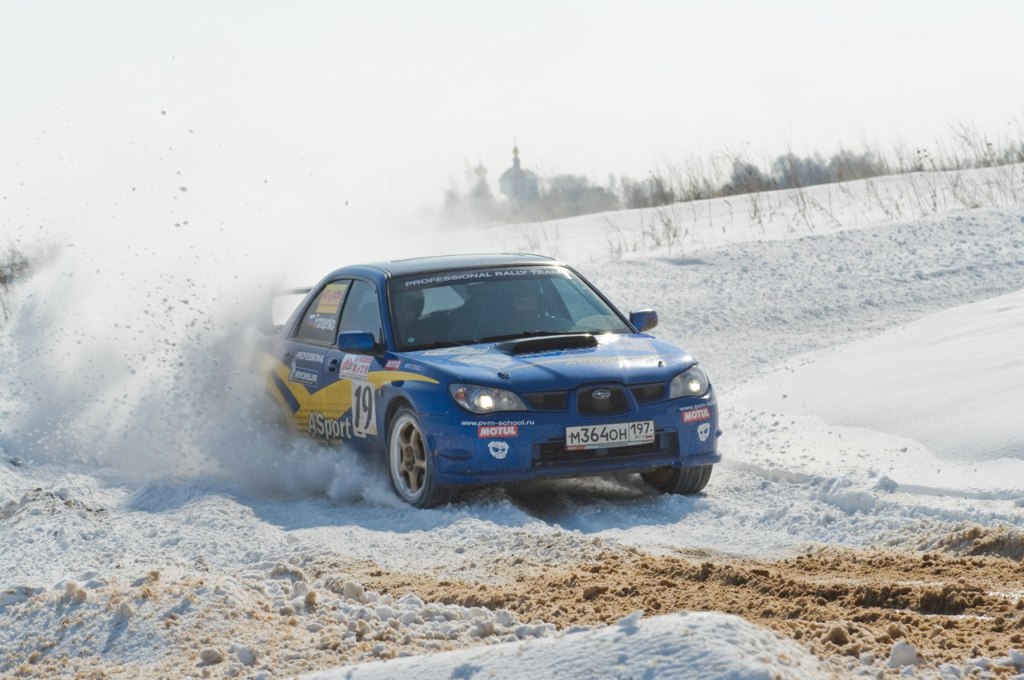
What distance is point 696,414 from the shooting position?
8984 millimetres

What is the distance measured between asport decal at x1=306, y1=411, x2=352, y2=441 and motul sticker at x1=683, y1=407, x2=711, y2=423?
2262 millimetres

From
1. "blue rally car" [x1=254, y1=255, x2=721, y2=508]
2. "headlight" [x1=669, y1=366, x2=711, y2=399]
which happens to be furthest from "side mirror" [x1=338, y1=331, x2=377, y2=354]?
"headlight" [x1=669, y1=366, x2=711, y2=399]

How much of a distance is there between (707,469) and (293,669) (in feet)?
14.5

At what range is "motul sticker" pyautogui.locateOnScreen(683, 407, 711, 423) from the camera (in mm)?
8922

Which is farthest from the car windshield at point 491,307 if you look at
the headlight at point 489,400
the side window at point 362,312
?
the headlight at point 489,400

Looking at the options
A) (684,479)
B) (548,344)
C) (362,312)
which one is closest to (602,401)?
(548,344)

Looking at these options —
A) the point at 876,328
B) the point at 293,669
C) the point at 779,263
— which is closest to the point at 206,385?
the point at 293,669

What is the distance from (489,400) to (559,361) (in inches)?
21.1

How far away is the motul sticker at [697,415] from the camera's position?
8922 millimetres

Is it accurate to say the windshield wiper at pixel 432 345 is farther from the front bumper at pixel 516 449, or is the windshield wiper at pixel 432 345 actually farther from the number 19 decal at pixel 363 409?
the front bumper at pixel 516 449

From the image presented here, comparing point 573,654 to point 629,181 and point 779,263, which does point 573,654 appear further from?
point 629,181

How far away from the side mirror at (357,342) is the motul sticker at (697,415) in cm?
205

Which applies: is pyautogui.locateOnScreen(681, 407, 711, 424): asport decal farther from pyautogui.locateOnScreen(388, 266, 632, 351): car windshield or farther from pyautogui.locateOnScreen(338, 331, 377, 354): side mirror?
pyautogui.locateOnScreen(338, 331, 377, 354): side mirror

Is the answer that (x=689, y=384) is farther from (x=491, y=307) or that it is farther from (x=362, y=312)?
(x=362, y=312)
